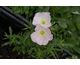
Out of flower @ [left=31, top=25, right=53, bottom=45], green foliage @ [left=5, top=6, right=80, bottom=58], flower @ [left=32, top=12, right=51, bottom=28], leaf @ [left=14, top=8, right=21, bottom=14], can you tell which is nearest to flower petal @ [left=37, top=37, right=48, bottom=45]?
flower @ [left=31, top=25, right=53, bottom=45]

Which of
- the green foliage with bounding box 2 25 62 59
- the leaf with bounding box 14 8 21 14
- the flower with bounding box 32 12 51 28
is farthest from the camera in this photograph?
the leaf with bounding box 14 8 21 14

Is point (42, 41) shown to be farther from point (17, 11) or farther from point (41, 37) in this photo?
point (17, 11)

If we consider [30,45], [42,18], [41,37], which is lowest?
[30,45]

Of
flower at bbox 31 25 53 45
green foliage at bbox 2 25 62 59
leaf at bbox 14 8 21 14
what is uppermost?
leaf at bbox 14 8 21 14

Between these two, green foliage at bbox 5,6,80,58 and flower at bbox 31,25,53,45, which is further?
green foliage at bbox 5,6,80,58

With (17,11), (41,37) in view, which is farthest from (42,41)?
(17,11)

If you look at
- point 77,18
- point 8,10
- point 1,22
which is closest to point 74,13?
point 77,18

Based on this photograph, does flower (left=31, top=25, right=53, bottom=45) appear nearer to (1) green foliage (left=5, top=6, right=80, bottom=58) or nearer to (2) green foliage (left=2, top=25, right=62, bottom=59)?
(2) green foliage (left=2, top=25, right=62, bottom=59)

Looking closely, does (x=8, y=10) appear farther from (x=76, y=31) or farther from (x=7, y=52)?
(x=76, y=31)

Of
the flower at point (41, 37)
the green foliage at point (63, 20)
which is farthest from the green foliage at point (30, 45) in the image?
the green foliage at point (63, 20)

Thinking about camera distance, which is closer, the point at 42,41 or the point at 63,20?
the point at 42,41

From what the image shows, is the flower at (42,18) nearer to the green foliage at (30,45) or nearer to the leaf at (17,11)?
the green foliage at (30,45)
